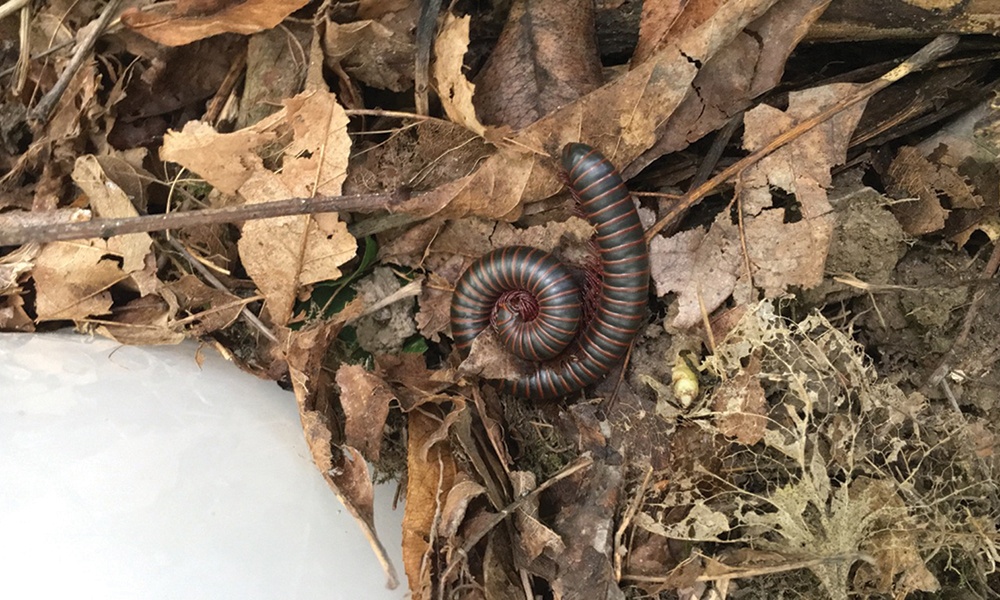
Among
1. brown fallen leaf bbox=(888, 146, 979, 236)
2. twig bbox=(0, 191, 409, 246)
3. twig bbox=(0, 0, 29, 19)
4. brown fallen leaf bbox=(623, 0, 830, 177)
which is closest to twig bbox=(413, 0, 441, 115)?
twig bbox=(0, 191, 409, 246)

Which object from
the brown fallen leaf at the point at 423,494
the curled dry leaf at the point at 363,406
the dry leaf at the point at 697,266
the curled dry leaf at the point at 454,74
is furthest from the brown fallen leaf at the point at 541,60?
the brown fallen leaf at the point at 423,494

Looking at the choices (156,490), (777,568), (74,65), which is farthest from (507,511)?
(74,65)

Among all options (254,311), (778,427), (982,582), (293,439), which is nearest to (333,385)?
(293,439)

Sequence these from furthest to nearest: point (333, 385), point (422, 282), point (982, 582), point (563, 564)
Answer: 1. point (422, 282)
2. point (333, 385)
3. point (563, 564)
4. point (982, 582)

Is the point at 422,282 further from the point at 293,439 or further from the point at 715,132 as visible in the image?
the point at 715,132

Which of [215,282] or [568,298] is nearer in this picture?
[215,282]

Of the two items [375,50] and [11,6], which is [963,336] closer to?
[375,50]
